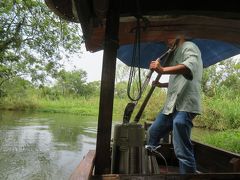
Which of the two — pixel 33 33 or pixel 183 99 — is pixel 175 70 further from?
pixel 33 33

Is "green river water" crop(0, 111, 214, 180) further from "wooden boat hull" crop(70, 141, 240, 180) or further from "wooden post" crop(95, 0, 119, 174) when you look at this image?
"wooden post" crop(95, 0, 119, 174)

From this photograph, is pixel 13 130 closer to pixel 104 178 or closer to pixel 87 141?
pixel 87 141

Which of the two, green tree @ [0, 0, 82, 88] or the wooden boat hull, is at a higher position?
green tree @ [0, 0, 82, 88]

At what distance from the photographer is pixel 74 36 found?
16.2m

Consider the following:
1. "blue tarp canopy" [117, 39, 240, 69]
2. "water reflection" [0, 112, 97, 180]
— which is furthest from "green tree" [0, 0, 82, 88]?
"blue tarp canopy" [117, 39, 240, 69]

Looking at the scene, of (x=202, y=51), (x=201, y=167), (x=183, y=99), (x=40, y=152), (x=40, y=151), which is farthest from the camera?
(x=40, y=151)

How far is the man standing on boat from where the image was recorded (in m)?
2.23

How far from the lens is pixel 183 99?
2.36 m

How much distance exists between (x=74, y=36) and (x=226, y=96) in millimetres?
7782

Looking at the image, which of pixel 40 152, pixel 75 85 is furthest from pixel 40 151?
pixel 75 85

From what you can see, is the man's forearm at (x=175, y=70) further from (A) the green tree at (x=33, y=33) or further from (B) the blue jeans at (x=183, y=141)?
(A) the green tree at (x=33, y=33)

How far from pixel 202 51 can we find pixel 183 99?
1094mm

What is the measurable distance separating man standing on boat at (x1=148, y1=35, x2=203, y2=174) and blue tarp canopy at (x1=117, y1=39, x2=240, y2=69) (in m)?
0.64

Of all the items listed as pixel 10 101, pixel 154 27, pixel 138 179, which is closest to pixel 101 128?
pixel 138 179
